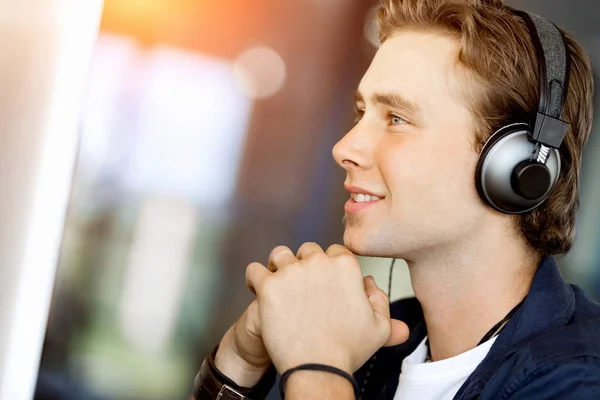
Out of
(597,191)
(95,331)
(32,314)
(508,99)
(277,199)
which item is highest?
(508,99)

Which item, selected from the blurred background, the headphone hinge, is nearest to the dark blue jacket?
the headphone hinge

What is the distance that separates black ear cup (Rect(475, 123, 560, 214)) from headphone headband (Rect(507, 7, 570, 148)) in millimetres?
24

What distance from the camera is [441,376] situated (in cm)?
134

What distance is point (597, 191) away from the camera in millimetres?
2264

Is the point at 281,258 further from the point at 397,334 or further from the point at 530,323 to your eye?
the point at 530,323

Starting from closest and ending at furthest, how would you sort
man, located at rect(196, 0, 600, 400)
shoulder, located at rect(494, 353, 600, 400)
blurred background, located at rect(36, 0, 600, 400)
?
shoulder, located at rect(494, 353, 600, 400), man, located at rect(196, 0, 600, 400), blurred background, located at rect(36, 0, 600, 400)

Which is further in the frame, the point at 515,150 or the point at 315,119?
the point at 315,119

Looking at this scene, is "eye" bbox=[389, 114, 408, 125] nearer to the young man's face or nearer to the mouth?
the young man's face

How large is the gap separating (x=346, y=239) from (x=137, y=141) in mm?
845

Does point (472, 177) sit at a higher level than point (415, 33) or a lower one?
lower

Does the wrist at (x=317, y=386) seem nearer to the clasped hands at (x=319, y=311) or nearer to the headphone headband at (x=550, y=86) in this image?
the clasped hands at (x=319, y=311)

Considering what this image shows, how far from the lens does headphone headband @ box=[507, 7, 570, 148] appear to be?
125cm

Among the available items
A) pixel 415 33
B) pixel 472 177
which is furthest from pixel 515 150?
pixel 415 33

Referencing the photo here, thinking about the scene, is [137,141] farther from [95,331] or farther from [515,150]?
[515,150]
